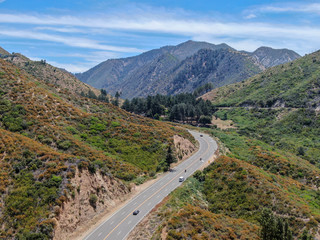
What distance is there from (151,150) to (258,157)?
102ft

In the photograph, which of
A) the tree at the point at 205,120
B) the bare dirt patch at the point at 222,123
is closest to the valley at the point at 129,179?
the bare dirt patch at the point at 222,123

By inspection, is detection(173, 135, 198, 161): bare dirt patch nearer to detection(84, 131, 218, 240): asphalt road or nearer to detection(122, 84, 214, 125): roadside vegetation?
detection(84, 131, 218, 240): asphalt road

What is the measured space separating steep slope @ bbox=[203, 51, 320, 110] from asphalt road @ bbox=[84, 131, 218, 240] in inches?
3261

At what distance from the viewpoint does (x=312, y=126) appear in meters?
92.2

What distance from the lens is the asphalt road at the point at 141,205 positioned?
27.4 meters

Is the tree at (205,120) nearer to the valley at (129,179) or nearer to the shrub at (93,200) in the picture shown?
the valley at (129,179)

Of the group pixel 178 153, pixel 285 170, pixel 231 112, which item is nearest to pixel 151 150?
pixel 178 153

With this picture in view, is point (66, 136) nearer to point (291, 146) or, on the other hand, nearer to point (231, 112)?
point (291, 146)

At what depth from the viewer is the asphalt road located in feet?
89.8

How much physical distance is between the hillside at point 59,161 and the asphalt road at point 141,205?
266 centimetres

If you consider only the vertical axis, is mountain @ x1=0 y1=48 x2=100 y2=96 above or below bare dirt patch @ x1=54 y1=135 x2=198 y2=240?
above

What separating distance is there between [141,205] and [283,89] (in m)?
124

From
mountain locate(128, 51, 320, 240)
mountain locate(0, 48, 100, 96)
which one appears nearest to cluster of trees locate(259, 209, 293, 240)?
mountain locate(128, 51, 320, 240)

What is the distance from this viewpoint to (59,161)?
1288 inches
